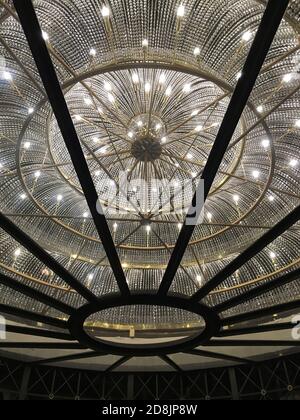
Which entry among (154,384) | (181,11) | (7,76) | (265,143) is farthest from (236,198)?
(154,384)

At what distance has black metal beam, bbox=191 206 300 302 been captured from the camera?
11978mm

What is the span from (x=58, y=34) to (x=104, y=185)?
9.13m

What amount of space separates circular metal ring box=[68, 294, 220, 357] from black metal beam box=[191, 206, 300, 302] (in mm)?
914

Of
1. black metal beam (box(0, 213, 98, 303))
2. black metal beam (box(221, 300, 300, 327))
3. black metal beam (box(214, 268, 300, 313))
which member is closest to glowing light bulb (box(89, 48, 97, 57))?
black metal beam (box(0, 213, 98, 303))

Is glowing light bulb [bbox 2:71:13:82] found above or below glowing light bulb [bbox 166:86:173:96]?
below

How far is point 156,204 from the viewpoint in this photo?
21.7 m

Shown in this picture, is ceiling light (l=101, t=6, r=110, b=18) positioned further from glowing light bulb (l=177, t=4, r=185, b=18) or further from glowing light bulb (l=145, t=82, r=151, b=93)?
glowing light bulb (l=145, t=82, r=151, b=93)

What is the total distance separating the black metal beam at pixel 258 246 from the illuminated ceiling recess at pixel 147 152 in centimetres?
5

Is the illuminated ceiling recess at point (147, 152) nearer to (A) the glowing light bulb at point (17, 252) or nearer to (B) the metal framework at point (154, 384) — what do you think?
(A) the glowing light bulb at point (17, 252)

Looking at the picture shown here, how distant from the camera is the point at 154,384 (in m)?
29.8

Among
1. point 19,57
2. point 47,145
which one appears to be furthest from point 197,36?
point 47,145

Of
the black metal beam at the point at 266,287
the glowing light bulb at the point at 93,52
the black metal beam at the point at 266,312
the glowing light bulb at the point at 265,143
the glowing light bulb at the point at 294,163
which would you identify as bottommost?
the black metal beam at the point at 266,287

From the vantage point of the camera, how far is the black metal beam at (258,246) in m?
12.0
